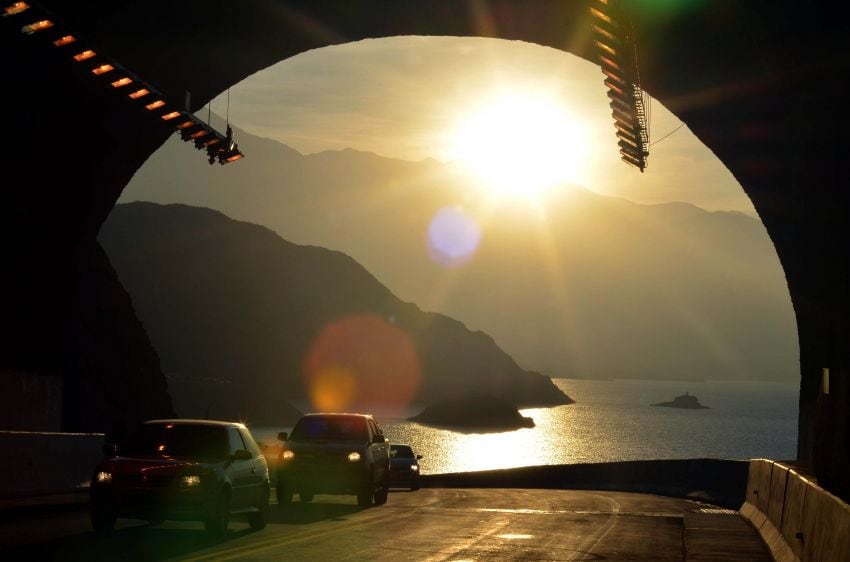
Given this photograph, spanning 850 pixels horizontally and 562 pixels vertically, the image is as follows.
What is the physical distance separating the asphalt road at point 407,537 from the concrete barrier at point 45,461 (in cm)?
176

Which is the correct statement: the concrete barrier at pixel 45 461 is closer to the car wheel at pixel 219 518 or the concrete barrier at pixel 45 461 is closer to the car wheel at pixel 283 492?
the car wheel at pixel 283 492

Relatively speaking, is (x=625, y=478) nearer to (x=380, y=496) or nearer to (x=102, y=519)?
(x=380, y=496)

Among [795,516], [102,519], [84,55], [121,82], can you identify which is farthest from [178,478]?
[795,516]

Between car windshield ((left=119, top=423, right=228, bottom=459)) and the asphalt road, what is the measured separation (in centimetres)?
115

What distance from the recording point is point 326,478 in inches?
1022

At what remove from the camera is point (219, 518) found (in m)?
17.5

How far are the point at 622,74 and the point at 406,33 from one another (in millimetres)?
6822

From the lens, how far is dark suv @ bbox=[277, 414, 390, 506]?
85.3 ft

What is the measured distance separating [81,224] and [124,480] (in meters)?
11.1

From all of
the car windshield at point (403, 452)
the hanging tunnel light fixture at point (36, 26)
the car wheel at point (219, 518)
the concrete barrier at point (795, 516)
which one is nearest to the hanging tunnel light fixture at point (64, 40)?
the hanging tunnel light fixture at point (36, 26)

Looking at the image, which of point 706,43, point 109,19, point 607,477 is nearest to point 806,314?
point 706,43

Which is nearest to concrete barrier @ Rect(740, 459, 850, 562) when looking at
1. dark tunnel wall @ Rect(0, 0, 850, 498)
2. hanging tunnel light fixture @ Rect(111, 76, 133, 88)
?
dark tunnel wall @ Rect(0, 0, 850, 498)

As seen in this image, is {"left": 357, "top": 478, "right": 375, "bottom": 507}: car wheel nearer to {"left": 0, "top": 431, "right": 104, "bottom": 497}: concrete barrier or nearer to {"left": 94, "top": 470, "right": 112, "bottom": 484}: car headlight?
{"left": 0, "top": 431, "right": 104, "bottom": 497}: concrete barrier

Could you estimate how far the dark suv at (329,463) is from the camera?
2598cm
